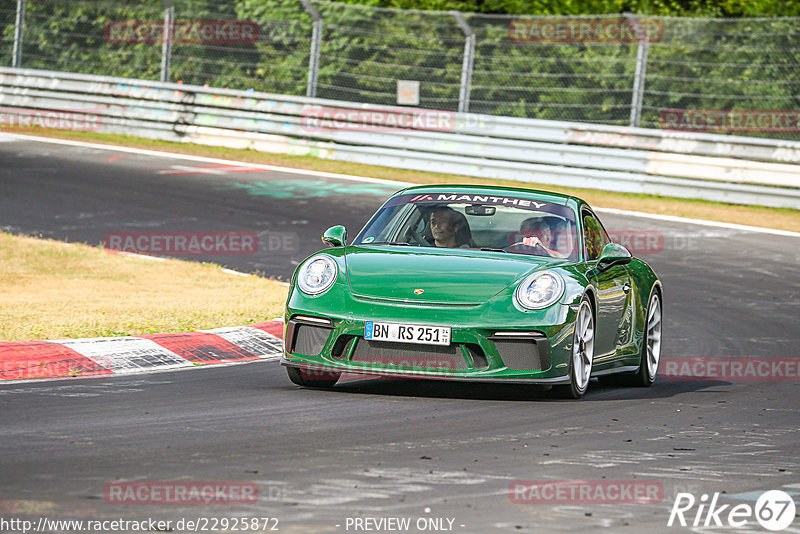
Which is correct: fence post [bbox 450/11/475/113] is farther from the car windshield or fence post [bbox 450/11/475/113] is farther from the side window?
the car windshield

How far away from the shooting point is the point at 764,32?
20078 mm

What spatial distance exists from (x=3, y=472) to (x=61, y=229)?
1115 centimetres

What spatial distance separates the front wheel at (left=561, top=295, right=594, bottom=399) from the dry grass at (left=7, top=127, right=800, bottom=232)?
35.6 ft

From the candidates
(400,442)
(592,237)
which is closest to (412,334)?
(400,442)

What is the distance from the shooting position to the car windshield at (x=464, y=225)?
883cm

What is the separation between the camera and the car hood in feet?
25.5

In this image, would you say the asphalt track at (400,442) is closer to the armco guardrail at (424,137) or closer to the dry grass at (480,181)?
the dry grass at (480,181)

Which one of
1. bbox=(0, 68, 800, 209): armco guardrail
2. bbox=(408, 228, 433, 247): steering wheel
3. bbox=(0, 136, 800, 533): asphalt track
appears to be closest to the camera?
bbox=(0, 136, 800, 533): asphalt track

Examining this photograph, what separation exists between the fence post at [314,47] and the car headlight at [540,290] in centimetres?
1603

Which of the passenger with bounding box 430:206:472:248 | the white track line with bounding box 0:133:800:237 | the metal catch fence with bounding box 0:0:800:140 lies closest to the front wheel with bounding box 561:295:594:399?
the passenger with bounding box 430:206:472:248

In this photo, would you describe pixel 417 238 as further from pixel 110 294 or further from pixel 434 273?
pixel 110 294

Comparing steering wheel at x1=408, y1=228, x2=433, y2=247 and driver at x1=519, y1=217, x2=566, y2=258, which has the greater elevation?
driver at x1=519, y1=217, x2=566, y2=258

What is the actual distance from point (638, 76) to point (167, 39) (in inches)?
342

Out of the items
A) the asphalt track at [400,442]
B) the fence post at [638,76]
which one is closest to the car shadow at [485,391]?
the asphalt track at [400,442]
